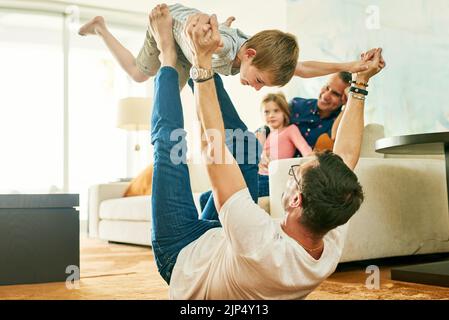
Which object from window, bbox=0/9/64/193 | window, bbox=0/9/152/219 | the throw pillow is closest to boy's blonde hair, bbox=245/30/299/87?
the throw pillow

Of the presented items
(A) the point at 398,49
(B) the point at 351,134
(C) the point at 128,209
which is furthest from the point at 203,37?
(C) the point at 128,209

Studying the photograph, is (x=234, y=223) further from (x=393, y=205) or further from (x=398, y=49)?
(x=398, y=49)

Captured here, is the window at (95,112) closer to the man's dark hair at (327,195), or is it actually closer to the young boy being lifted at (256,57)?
the young boy being lifted at (256,57)

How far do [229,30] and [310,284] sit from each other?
0.85 meters

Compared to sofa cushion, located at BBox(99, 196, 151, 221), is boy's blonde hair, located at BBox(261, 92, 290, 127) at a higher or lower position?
higher

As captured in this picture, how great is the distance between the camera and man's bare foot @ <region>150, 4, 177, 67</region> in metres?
1.38

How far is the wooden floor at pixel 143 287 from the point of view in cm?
178

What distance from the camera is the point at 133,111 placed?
4.94 metres

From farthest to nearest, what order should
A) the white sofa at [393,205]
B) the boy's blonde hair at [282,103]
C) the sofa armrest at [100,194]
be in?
the sofa armrest at [100,194], the boy's blonde hair at [282,103], the white sofa at [393,205]

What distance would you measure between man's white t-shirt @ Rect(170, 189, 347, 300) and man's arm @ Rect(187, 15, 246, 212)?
0.10 ft

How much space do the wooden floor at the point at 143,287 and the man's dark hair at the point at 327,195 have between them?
76 cm

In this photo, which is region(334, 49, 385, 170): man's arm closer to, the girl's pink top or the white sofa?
the white sofa

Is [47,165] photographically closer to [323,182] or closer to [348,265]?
[348,265]

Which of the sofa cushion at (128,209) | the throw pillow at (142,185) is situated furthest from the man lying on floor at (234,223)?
the throw pillow at (142,185)
